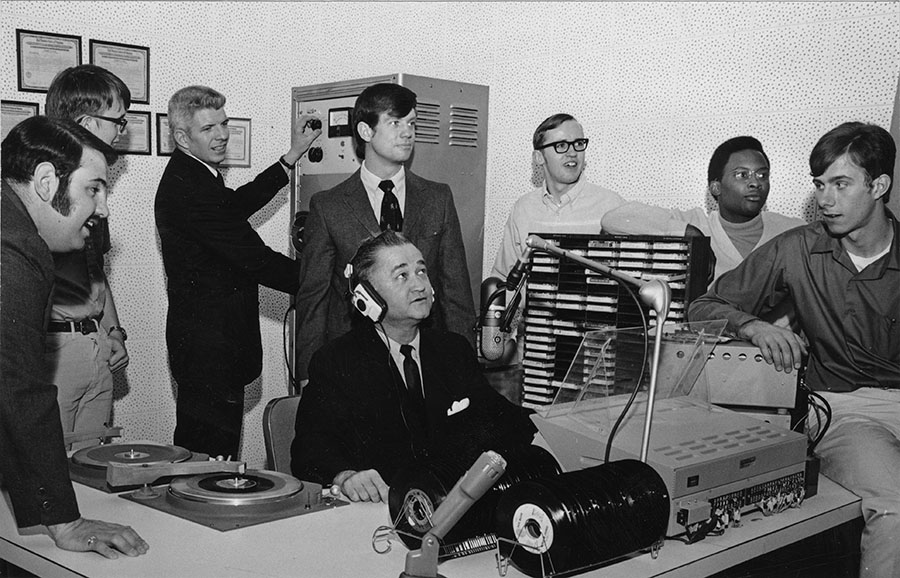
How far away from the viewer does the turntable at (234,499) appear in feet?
5.74

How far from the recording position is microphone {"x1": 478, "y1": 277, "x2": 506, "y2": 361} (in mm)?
3410

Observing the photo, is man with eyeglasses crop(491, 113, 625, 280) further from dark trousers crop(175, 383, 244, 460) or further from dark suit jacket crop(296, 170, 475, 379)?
dark trousers crop(175, 383, 244, 460)

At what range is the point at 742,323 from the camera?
259 centimetres

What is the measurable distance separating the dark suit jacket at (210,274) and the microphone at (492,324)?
2.93ft

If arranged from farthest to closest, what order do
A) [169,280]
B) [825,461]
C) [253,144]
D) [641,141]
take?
1. [253,144]
2. [169,280]
3. [641,141]
4. [825,461]

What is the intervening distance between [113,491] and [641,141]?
238 centimetres

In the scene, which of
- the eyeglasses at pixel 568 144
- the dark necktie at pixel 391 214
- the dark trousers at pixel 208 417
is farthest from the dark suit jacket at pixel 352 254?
the dark trousers at pixel 208 417

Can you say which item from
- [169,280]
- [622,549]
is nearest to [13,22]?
[169,280]

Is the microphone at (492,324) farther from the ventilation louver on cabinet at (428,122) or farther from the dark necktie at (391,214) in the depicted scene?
the ventilation louver on cabinet at (428,122)

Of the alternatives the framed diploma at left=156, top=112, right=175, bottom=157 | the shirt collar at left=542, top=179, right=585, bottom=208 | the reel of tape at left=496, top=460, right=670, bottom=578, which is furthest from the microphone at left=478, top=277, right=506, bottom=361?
the reel of tape at left=496, top=460, right=670, bottom=578

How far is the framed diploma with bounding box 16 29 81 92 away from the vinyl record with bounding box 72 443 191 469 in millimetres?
1927

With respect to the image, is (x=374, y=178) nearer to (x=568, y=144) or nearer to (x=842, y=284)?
(x=568, y=144)

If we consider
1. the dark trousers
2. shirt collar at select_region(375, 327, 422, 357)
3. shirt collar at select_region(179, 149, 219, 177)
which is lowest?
the dark trousers

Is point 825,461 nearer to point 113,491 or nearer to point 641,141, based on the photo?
point 641,141
